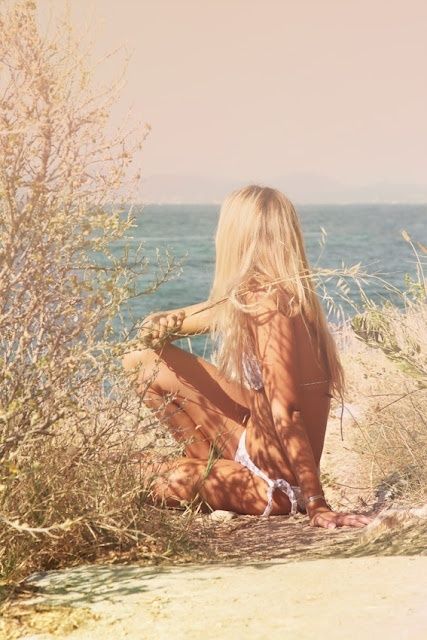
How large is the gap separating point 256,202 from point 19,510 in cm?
175


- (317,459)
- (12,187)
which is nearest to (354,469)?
(317,459)

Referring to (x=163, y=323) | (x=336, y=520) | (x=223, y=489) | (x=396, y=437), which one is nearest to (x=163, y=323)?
(x=163, y=323)

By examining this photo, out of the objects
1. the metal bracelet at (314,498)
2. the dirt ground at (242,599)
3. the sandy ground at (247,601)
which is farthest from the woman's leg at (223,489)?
the sandy ground at (247,601)

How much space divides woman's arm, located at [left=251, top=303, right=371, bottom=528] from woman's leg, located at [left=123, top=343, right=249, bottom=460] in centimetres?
49

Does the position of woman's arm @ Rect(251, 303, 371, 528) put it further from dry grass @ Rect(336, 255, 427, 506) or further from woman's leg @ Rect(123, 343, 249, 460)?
woman's leg @ Rect(123, 343, 249, 460)

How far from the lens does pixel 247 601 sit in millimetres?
2748

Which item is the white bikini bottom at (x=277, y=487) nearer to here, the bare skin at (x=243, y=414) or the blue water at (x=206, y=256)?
the bare skin at (x=243, y=414)

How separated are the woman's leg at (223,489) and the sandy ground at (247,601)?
48.9 inches

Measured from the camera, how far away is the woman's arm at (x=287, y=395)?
4113mm

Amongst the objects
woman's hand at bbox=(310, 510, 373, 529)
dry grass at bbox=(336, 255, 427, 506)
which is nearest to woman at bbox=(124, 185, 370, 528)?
woman's hand at bbox=(310, 510, 373, 529)

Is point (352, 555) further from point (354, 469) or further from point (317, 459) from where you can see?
point (354, 469)

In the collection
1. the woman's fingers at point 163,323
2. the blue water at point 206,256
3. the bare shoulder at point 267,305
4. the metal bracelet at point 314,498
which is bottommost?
the blue water at point 206,256

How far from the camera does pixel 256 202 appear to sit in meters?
4.36

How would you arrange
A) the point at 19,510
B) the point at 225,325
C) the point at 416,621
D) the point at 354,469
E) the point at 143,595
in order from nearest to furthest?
the point at 416,621 → the point at 143,595 → the point at 19,510 → the point at 225,325 → the point at 354,469
